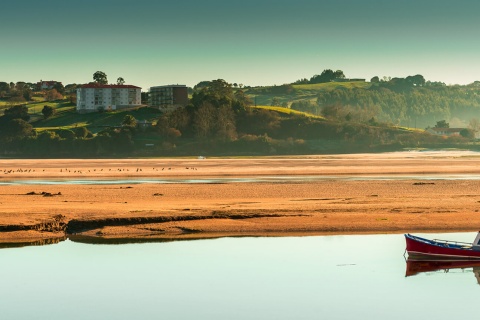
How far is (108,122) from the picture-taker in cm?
18950

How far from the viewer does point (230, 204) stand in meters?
52.7

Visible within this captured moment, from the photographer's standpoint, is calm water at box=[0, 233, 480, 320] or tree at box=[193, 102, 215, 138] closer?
calm water at box=[0, 233, 480, 320]

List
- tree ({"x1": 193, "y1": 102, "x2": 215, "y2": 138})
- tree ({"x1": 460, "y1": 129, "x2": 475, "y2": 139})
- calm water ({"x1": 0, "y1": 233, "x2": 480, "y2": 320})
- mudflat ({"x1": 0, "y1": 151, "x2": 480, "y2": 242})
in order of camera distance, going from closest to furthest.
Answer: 1. calm water ({"x1": 0, "y1": 233, "x2": 480, "y2": 320})
2. mudflat ({"x1": 0, "y1": 151, "x2": 480, "y2": 242})
3. tree ({"x1": 193, "y1": 102, "x2": 215, "y2": 138})
4. tree ({"x1": 460, "y1": 129, "x2": 475, "y2": 139})

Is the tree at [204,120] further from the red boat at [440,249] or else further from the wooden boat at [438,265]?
the red boat at [440,249]

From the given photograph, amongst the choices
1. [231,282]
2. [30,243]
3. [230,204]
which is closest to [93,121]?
[230,204]

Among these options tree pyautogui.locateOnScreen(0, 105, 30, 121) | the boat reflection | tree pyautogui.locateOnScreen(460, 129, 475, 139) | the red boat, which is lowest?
the boat reflection

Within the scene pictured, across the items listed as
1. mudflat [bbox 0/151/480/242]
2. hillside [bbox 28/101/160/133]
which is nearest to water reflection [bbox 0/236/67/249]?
mudflat [bbox 0/151/480/242]

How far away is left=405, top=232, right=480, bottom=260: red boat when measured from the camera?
36312 mm

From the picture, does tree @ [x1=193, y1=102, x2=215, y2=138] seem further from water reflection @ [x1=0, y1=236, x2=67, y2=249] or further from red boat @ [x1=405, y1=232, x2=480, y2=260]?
red boat @ [x1=405, y1=232, x2=480, y2=260]

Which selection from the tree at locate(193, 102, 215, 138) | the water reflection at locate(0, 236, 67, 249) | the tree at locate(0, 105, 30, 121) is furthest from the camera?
the tree at locate(0, 105, 30, 121)

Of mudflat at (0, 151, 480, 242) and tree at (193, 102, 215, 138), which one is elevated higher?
tree at (193, 102, 215, 138)

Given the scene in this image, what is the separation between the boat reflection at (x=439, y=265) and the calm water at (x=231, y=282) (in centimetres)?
45

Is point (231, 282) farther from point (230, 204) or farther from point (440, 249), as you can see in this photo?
point (230, 204)

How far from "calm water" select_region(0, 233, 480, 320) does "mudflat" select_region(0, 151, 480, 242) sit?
7.94 ft
